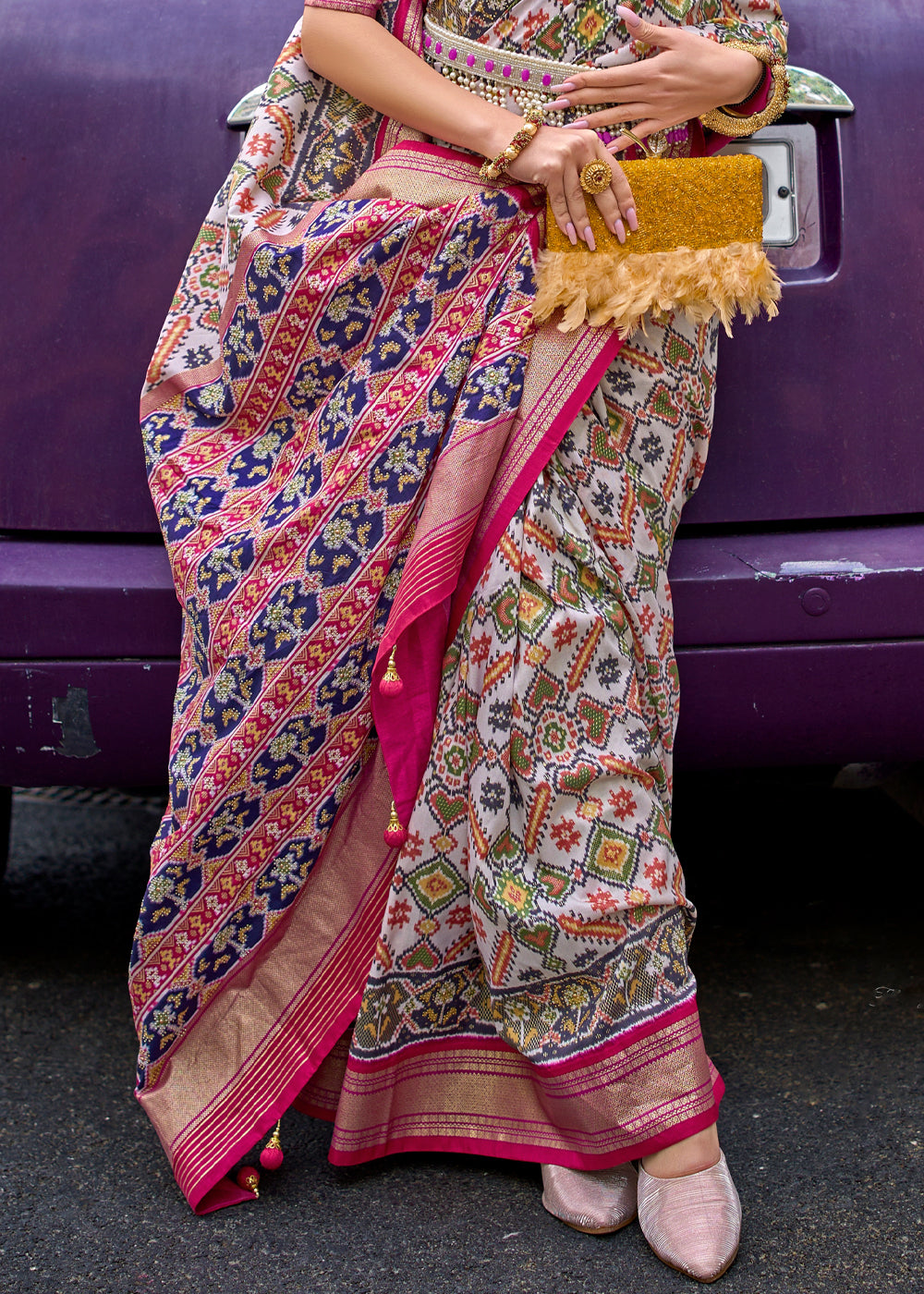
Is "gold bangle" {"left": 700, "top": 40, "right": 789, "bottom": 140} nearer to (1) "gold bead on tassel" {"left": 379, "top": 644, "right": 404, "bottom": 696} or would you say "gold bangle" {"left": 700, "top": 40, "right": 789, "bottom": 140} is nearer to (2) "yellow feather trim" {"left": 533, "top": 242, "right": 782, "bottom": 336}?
(2) "yellow feather trim" {"left": 533, "top": 242, "right": 782, "bottom": 336}

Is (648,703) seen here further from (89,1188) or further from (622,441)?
(89,1188)

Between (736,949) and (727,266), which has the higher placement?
(727,266)

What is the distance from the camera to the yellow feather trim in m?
1.55

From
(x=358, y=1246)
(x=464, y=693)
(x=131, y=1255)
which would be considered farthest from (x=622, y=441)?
(x=131, y=1255)

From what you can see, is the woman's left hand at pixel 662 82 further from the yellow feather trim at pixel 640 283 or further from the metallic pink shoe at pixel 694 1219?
the metallic pink shoe at pixel 694 1219

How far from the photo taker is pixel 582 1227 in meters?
1.53

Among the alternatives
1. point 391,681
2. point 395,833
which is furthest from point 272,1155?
point 391,681

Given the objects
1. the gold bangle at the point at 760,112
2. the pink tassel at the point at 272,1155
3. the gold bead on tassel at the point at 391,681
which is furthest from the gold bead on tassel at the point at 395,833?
the gold bangle at the point at 760,112

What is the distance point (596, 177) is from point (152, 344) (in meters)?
0.59

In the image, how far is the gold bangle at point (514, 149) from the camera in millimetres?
1532

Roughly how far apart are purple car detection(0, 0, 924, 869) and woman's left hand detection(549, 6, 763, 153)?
17cm

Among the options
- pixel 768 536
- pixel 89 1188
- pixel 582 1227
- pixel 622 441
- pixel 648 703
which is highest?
pixel 622 441

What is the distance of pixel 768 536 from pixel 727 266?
0.36m

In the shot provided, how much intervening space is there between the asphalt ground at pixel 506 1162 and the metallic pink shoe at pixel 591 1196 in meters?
0.02
